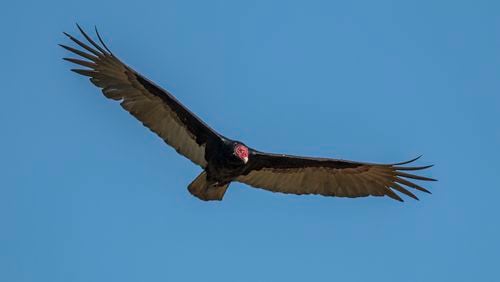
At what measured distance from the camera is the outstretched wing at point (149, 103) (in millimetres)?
19688

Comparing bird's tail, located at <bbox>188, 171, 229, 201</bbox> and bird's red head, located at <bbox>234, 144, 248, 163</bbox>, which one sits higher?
bird's red head, located at <bbox>234, 144, 248, 163</bbox>

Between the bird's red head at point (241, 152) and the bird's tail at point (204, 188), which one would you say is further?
the bird's tail at point (204, 188)

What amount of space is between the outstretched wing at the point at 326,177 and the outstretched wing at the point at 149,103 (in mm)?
1101

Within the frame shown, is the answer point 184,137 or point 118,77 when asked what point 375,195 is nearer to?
point 184,137

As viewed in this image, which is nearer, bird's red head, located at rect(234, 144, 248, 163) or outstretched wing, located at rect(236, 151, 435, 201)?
bird's red head, located at rect(234, 144, 248, 163)

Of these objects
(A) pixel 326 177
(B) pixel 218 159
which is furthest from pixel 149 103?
(A) pixel 326 177

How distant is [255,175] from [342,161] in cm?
154

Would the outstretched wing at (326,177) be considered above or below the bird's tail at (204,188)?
above

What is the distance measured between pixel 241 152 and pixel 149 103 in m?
1.85

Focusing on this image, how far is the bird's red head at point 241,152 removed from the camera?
19406 millimetres

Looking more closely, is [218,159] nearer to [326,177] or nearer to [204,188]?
[204,188]

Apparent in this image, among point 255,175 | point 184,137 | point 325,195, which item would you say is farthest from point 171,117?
point 325,195

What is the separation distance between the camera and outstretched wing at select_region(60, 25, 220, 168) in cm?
1969

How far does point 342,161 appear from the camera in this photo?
20359 mm
